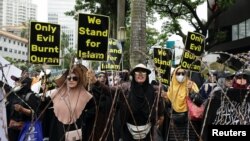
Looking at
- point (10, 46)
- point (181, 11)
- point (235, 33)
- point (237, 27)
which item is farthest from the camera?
point (10, 46)

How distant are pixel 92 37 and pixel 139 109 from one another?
8.93 ft

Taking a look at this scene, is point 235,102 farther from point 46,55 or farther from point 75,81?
point 46,55

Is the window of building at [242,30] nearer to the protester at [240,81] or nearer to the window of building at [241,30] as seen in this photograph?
the window of building at [241,30]

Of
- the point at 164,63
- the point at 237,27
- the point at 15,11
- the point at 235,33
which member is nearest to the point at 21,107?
the point at 164,63

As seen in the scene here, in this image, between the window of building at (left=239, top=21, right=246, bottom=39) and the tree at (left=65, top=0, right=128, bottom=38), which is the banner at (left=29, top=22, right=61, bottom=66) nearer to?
the tree at (left=65, top=0, right=128, bottom=38)

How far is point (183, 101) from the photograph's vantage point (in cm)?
739

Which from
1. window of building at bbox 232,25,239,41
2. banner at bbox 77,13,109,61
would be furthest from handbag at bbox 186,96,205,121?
window of building at bbox 232,25,239,41

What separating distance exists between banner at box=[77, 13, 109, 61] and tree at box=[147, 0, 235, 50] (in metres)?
15.6

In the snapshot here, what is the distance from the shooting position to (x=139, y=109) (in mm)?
5449

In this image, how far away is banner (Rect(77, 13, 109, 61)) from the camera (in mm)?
7828

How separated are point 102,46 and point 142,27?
365 cm

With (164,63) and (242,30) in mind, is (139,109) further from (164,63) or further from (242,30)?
(242,30)

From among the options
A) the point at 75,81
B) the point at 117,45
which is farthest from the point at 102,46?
the point at 117,45

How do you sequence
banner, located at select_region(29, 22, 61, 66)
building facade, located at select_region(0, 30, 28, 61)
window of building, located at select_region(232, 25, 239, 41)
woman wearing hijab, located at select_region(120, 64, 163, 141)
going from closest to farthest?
woman wearing hijab, located at select_region(120, 64, 163, 141) < banner, located at select_region(29, 22, 61, 66) < window of building, located at select_region(232, 25, 239, 41) < building facade, located at select_region(0, 30, 28, 61)
